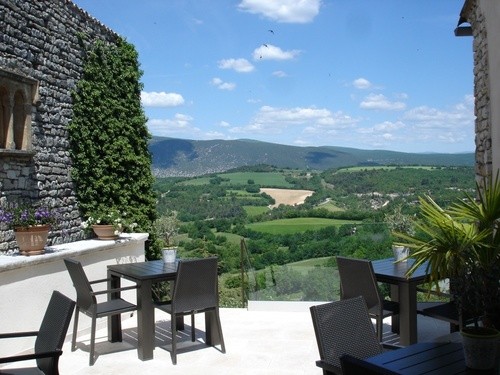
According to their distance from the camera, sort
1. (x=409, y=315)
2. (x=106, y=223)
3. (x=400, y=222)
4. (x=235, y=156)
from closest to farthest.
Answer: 1. (x=409, y=315)
2. (x=400, y=222)
3. (x=106, y=223)
4. (x=235, y=156)

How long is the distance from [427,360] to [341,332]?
45 cm

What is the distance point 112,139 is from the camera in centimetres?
759

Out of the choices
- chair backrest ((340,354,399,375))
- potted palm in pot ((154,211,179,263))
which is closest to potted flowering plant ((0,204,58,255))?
potted palm in pot ((154,211,179,263))

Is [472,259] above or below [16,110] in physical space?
below

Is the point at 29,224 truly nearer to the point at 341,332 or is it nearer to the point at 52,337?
the point at 52,337

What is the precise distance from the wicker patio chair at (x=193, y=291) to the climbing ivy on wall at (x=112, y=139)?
2.99 meters

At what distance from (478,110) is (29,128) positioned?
501 cm

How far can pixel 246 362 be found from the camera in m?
4.59

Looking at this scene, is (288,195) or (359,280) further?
(288,195)

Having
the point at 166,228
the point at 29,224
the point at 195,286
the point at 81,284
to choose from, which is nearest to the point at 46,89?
the point at 29,224

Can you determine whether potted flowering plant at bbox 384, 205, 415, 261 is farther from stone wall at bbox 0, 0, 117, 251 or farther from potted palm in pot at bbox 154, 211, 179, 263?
stone wall at bbox 0, 0, 117, 251

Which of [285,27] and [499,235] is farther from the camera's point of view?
[285,27]

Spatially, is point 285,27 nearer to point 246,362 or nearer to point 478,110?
point 478,110

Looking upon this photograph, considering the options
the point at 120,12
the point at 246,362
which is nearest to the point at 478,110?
the point at 246,362
